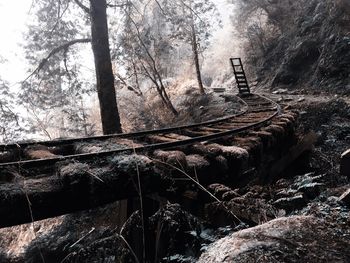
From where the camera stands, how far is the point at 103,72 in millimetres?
8930

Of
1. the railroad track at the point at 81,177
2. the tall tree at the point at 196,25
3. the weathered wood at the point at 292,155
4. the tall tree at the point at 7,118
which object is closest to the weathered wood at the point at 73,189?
the railroad track at the point at 81,177

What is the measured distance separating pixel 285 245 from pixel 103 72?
788 centimetres

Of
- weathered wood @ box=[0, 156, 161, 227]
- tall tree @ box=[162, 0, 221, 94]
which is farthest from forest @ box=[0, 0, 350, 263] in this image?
tall tree @ box=[162, 0, 221, 94]

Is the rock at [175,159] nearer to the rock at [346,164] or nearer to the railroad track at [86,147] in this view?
the railroad track at [86,147]

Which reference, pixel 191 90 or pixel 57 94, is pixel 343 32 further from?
pixel 57 94

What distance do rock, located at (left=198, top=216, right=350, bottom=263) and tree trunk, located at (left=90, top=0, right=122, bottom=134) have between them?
7145 millimetres

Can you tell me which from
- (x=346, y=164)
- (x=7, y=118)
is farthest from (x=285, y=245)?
(x=7, y=118)

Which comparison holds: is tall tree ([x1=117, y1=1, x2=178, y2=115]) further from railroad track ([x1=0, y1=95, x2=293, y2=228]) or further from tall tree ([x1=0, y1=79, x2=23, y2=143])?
railroad track ([x1=0, y1=95, x2=293, y2=228])

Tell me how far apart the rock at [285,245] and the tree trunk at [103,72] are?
7.14 meters

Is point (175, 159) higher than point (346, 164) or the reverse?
higher

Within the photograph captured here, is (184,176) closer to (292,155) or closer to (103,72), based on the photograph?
(292,155)

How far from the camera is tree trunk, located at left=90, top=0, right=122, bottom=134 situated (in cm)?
881

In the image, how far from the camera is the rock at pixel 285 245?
5.45 feet

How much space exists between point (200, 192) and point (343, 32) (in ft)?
49.8
